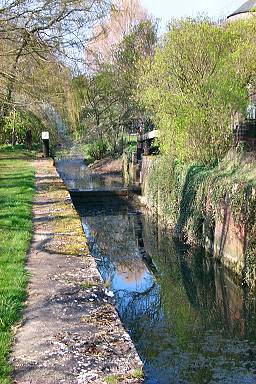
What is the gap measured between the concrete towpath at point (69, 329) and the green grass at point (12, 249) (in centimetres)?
9

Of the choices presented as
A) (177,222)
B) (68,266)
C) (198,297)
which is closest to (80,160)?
(177,222)

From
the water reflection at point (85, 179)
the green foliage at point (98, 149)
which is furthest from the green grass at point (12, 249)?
the green foliage at point (98, 149)

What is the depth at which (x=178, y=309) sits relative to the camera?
30.1 ft

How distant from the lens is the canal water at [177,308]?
22.2 feet

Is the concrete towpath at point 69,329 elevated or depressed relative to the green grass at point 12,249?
depressed

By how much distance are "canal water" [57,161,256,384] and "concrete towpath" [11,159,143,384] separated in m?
1.58

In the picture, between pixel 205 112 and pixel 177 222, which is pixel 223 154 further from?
pixel 177 222

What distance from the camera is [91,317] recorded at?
506cm

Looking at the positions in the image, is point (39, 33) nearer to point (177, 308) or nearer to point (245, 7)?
point (177, 308)

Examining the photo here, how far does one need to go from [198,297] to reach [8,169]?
43.5 ft

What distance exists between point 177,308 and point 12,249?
3323 millimetres

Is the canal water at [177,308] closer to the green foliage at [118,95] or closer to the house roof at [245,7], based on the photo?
the green foliage at [118,95]

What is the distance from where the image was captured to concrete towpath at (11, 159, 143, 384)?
395 cm

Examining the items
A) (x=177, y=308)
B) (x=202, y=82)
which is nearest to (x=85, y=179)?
(x=202, y=82)
